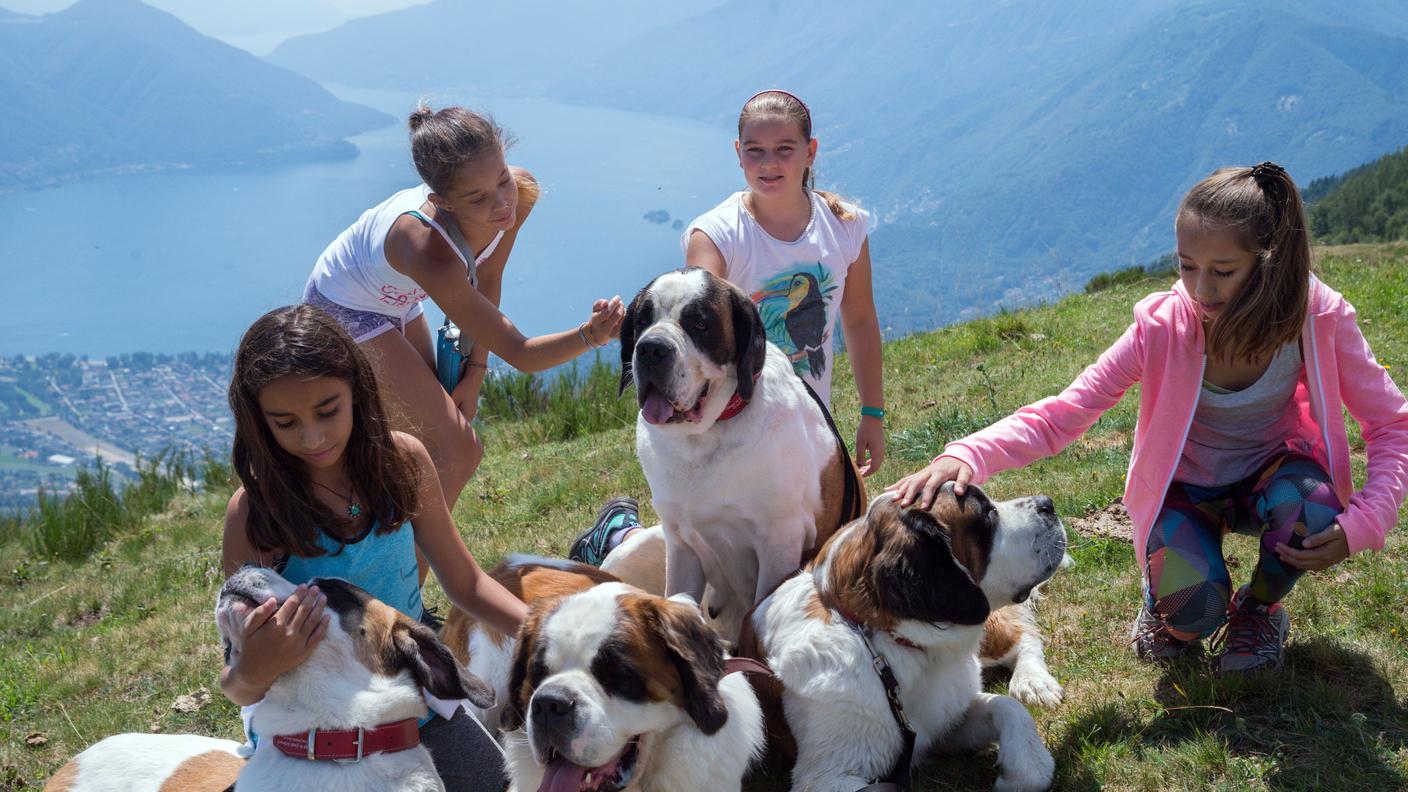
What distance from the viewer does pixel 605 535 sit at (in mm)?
4492

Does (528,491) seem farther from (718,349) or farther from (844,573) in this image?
(844,573)

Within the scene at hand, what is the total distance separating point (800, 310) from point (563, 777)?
8.59 feet

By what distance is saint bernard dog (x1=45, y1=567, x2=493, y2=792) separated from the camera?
2.35 metres

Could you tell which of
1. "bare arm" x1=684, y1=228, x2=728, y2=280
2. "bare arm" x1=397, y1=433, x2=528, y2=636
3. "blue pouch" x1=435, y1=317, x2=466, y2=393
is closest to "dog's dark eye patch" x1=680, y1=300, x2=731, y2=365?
"bare arm" x1=684, y1=228, x2=728, y2=280

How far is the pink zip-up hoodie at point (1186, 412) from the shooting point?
10.2 feet

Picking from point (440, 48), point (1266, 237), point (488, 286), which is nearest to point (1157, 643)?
point (1266, 237)

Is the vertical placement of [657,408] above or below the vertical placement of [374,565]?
above

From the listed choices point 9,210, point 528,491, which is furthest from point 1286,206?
point 9,210

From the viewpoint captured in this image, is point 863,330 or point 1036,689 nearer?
point 1036,689

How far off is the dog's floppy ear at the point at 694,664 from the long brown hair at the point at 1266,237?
1.95 metres

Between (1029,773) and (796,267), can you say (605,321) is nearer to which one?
(796,267)

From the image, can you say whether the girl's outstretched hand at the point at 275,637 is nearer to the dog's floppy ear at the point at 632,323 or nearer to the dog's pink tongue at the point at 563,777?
the dog's pink tongue at the point at 563,777

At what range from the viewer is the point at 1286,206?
9.87 ft

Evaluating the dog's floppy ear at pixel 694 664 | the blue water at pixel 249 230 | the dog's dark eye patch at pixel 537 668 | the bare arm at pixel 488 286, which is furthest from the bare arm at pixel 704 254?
the blue water at pixel 249 230
